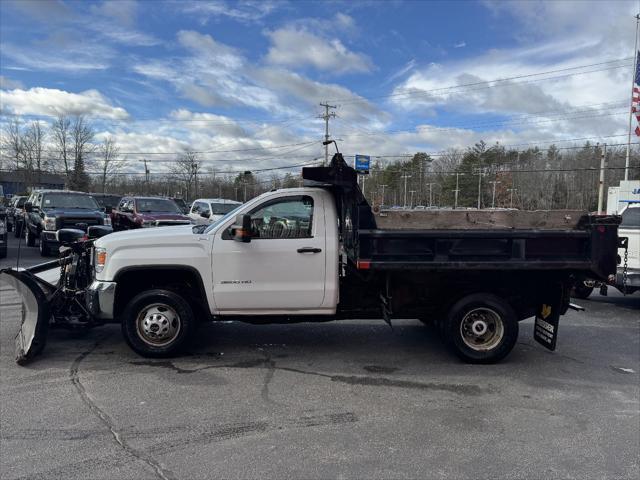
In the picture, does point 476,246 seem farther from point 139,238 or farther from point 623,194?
point 623,194

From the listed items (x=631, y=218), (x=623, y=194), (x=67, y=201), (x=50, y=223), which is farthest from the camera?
(x=623, y=194)

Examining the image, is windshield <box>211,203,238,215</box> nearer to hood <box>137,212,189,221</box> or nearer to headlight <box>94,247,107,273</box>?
hood <box>137,212,189,221</box>

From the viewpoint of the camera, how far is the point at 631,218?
986 cm

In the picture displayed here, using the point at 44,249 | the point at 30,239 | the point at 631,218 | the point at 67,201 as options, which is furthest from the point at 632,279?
the point at 30,239

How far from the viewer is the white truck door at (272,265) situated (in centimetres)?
559

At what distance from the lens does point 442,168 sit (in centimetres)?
8294

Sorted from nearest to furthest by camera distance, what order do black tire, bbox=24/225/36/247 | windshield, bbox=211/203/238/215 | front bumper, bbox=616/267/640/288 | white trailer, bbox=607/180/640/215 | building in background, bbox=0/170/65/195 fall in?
front bumper, bbox=616/267/640/288 < black tire, bbox=24/225/36/247 < windshield, bbox=211/203/238/215 < white trailer, bbox=607/180/640/215 < building in background, bbox=0/170/65/195

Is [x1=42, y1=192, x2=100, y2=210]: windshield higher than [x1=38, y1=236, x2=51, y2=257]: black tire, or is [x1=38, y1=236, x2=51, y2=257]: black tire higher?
[x1=42, y1=192, x2=100, y2=210]: windshield

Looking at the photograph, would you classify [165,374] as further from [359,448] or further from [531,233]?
[531,233]

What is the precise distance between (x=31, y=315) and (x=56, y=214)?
10384 mm

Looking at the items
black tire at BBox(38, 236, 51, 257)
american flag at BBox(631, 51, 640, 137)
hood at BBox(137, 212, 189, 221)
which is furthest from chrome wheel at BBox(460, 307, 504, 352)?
american flag at BBox(631, 51, 640, 137)

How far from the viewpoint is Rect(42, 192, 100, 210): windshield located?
1606 centimetres

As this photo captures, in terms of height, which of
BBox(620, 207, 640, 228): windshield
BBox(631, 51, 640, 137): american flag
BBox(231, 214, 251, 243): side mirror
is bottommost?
BBox(231, 214, 251, 243): side mirror

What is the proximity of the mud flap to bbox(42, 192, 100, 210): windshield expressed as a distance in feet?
37.2
